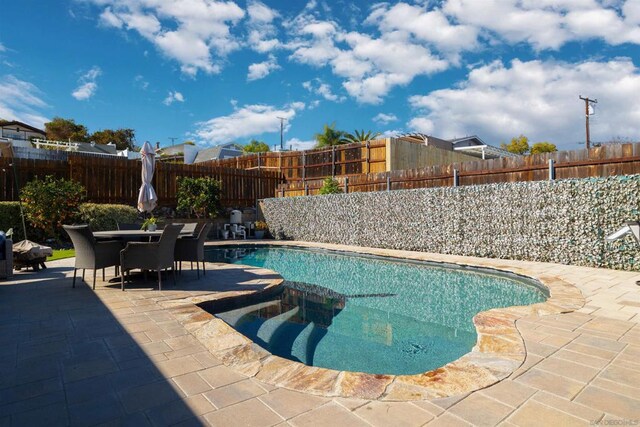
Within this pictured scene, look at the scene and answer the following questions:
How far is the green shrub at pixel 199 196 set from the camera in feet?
46.2

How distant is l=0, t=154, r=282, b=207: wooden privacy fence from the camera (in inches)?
445

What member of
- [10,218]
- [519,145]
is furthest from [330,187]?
[519,145]

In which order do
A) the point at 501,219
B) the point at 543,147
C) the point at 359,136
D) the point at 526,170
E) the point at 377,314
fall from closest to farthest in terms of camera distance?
the point at 377,314
the point at 501,219
the point at 526,170
the point at 359,136
the point at 543,147

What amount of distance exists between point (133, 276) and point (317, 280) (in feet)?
10.5

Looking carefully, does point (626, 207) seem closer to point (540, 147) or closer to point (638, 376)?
point (638, 376)

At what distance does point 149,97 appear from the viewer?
834 inches

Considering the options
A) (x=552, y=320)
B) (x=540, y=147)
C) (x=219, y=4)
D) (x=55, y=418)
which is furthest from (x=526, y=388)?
(x=540, y=147)

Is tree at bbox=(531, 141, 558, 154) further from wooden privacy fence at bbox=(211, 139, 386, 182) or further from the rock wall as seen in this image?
the rock wall

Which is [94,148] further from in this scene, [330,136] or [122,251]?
[122,251]

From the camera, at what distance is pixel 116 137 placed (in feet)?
132

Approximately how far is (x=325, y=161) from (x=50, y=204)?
11379 mm

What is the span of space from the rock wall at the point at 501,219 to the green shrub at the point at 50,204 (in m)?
7.76

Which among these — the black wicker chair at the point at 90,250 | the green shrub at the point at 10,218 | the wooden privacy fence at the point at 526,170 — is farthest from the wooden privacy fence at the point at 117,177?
the black wicker chair at the point at 90,250

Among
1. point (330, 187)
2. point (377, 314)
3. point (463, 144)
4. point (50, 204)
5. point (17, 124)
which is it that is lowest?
point (377, 314)
